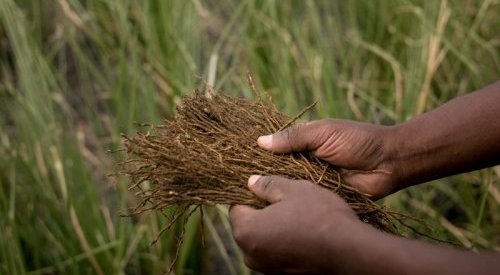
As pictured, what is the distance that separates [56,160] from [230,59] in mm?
1106

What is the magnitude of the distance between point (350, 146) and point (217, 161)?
26cm

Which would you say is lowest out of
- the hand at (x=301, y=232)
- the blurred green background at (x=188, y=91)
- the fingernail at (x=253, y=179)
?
the hand at (x=301, y=232)

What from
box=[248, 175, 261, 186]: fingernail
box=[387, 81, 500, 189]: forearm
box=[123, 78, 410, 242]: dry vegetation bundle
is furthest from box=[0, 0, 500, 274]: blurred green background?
box=[248, 175, 261, 186]: fingernail

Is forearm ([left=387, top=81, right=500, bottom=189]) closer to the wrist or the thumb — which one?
the wrist

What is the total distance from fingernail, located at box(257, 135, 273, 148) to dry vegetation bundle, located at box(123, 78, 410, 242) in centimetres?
1

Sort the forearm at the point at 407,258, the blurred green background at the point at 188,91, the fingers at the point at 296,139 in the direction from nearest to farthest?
the forearm at the point at 407,258 → the fingers at the point at 296,139 → the blurred green background at the point at 188,91

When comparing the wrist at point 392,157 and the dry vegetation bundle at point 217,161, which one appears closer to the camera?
the dry vegetation bundle at point 217,161

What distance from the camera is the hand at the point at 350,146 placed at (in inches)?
60.2

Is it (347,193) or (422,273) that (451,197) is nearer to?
(347,193)

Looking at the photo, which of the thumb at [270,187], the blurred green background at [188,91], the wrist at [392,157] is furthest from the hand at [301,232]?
the blurred green background at [188,91]

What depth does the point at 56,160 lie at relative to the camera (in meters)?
2.29

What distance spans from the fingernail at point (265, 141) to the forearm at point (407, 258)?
0.35 m

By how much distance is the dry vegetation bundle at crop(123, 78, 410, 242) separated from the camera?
145cm

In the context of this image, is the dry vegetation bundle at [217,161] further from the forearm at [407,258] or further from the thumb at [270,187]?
the forearm at [407,258]
